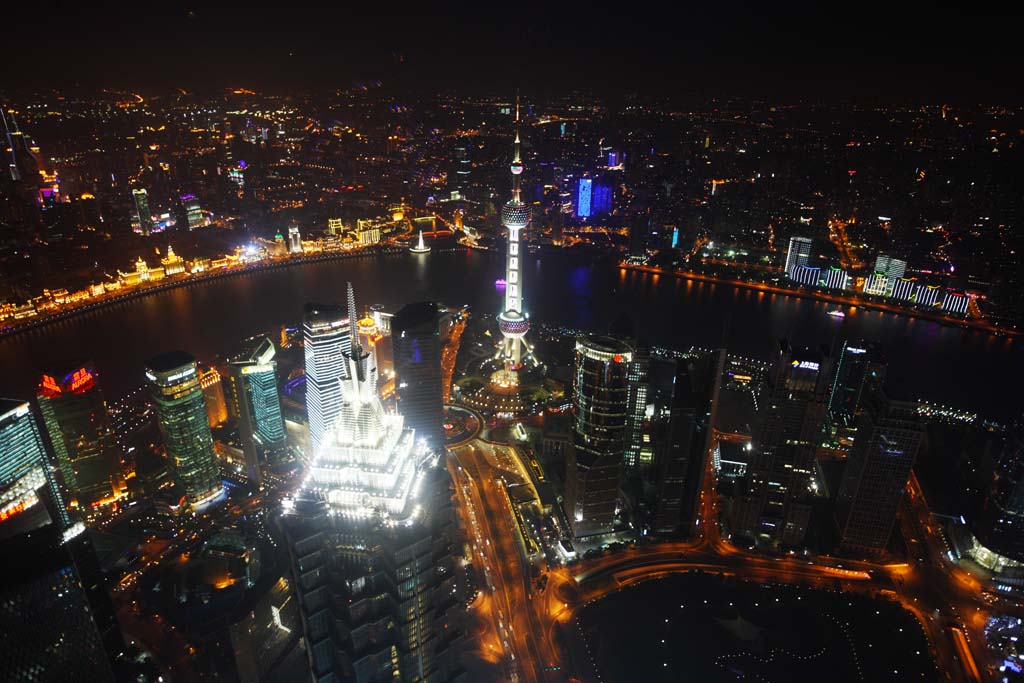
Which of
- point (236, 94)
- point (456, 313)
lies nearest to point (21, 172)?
point (236, 94)

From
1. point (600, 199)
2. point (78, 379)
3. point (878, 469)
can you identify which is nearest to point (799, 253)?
point (600, 199)

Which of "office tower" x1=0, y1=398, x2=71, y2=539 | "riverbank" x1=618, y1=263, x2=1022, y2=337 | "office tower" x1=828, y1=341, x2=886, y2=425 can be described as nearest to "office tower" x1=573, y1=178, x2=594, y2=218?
"riverbank" x1=618, y1=263, x2=1022, y2=337

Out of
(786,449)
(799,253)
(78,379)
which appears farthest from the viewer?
(799,253)

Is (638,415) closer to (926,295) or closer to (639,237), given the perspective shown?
(639,237)

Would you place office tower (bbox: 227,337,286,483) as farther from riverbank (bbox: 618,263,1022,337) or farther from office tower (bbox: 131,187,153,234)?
office tower (bbox: 131,187,153,234)

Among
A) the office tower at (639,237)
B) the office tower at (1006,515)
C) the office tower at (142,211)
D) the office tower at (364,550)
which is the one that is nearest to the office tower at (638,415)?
the office tower at (1006,515)
